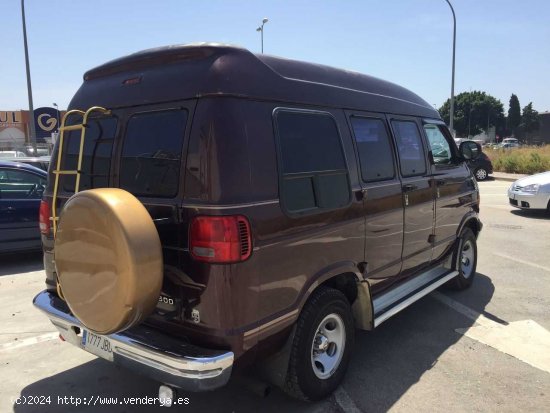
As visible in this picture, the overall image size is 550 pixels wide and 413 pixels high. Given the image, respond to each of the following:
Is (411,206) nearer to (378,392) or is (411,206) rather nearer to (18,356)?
(378,392)

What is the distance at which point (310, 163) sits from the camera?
307 cm

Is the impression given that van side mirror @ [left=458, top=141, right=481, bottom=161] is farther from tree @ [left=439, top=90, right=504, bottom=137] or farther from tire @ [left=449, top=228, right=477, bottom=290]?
tree @ [left=439, top=90, right=504, bottom=137]

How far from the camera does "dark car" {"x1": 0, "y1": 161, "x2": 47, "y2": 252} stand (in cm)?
668

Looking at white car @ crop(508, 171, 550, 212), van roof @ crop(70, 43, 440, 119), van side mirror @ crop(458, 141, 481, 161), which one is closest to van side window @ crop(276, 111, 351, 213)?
van roof @ crop(70, 43, 440, 119)

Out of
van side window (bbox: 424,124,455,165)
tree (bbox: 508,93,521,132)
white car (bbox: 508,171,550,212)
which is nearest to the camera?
van side window (bbox: 424,124,455,165)

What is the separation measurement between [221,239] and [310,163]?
36.6 inches

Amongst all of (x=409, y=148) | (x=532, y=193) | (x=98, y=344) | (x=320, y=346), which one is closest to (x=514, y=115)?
(x=532, y=193)

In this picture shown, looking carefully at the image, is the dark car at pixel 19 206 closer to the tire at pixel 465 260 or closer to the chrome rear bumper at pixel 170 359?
the chrome rear bumper at pixel 170 359

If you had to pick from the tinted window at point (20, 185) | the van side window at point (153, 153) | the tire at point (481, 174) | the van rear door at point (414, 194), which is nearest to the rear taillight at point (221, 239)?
the van side window at point (153, 153)

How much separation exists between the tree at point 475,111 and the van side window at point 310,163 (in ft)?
259

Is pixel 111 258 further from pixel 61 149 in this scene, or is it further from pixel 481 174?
pixel 481 174

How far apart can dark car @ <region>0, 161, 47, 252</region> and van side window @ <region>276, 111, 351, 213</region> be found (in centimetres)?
535

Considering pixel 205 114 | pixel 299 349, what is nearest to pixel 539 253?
pixel 299 349

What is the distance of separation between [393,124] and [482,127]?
83.6 meters
